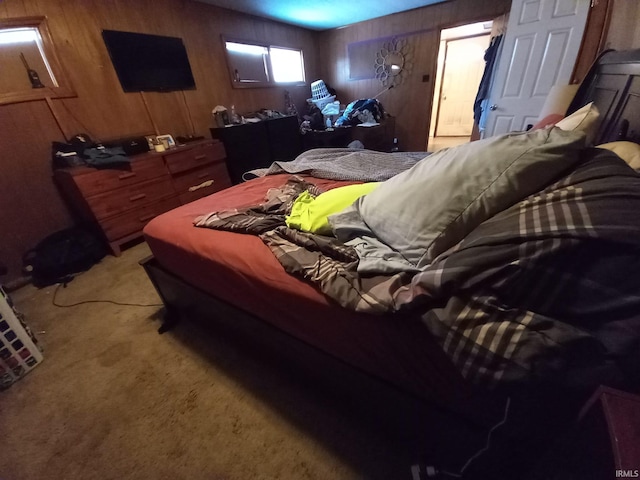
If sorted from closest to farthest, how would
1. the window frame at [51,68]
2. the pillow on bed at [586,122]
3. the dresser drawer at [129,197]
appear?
the pillow on bed at [586,122] → the window frame at [51,68] → the dresser drawer at [129,197]

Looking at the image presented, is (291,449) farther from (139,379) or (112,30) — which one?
(112,30)

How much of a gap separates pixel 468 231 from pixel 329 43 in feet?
17.5

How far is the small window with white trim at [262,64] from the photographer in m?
3.51

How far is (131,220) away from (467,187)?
276cm

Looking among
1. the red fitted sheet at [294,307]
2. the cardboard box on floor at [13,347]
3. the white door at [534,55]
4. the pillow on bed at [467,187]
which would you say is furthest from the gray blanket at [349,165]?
the cardboard box on floor at [13,347]

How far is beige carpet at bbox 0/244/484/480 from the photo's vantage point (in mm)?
898

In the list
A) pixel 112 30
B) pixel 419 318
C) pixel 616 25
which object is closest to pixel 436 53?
pixel 616 25

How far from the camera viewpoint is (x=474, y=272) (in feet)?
1.83

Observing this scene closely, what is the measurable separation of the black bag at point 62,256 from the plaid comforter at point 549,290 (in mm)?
2679

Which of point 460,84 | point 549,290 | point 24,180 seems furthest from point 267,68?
point 549,290

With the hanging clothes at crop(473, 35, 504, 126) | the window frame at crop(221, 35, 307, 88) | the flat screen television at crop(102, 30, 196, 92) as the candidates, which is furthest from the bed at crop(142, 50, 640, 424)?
the window frame at crop(221, 35, 307, 88)

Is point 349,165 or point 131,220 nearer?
point 349,165

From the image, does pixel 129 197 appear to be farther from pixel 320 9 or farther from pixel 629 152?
pixel 320 9

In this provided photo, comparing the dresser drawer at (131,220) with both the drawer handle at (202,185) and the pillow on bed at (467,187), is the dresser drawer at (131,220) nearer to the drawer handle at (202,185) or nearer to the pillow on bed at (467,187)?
the drawer handle at (202,185)
